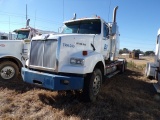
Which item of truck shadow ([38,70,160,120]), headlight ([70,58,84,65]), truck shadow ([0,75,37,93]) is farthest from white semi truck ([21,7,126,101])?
truck shadow ([0,75,37,93])

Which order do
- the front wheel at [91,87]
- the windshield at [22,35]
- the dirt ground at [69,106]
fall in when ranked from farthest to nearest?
1. the windshield at [22,35]
2. the front wheel at [91,87]
3. the dirt ground at [69,106]

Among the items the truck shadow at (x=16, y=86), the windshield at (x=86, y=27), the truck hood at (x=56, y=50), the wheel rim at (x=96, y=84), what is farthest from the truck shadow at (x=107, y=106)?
the windshield at (x=86, y=27)

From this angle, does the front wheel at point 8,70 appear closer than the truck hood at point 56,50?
No

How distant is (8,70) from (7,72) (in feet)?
0.29

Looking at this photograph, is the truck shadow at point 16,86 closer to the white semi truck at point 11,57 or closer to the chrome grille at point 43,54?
the white semi truck at point 11,57

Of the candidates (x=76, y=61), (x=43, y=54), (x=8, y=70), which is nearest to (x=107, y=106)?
(x=76, y=61)

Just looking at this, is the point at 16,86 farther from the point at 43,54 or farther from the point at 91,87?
the point at 91,87

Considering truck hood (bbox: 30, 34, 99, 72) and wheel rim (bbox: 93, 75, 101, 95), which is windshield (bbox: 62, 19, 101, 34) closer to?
truck hood (bbox: 30, 34, 99, 72)

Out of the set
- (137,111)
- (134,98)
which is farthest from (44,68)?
(134,98)

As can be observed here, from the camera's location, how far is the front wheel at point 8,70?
682cm

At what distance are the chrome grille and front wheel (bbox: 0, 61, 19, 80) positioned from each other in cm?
236

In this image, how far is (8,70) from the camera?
6.92 m

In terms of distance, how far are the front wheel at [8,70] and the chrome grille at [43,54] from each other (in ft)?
7.75

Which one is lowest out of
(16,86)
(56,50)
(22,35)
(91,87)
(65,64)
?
(16,86)
